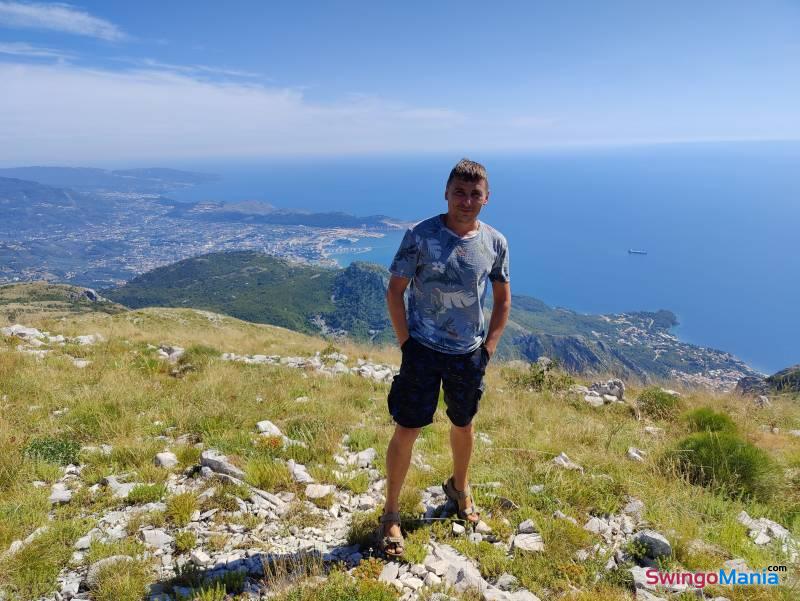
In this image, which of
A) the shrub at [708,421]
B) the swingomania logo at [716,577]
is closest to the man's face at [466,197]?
the swingomania logo at [716,577]

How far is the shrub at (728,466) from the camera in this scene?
5008mm

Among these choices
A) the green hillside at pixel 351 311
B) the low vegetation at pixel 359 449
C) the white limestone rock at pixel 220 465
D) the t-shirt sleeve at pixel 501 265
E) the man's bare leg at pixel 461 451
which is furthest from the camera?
the green hillside at pixel 351 311

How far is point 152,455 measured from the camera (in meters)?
5.28

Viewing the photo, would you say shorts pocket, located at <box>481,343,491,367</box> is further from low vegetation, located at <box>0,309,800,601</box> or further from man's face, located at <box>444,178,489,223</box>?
low vegetation, located at <box>0,309,800,601</box>

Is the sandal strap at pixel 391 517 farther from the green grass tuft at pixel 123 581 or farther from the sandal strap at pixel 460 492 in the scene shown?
the green grass tuft at pixel 123 581

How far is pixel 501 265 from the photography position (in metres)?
3.98

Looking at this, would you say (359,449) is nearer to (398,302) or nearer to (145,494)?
(145,494)

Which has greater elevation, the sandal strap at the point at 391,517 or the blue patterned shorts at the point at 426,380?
the blue patterned shorts at the point at 426,380

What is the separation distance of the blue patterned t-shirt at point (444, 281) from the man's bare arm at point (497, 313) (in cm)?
25

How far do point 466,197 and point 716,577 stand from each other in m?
3.79

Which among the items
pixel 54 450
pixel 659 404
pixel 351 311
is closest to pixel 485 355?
pixel 54 450

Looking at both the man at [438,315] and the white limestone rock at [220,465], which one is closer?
the man at [438,315]

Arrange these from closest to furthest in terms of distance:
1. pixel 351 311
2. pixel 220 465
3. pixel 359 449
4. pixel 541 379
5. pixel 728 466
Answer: pixel 220 465
pixel 728 466
pixel 359 449
pixel 541 379
pixel 351 311

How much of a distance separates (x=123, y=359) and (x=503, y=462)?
8.91 metres
